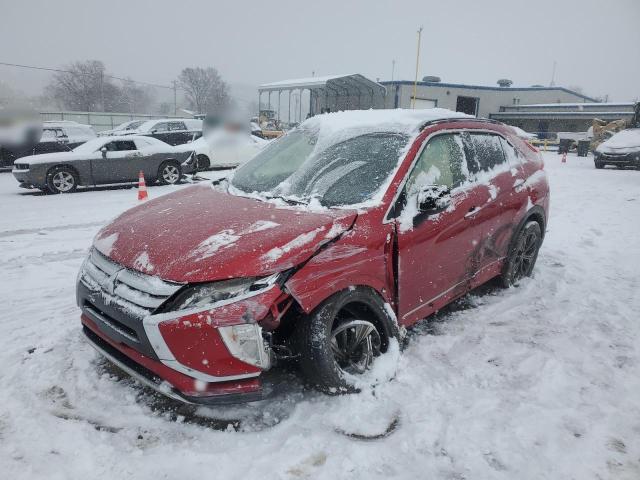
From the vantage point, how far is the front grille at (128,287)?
2.27m

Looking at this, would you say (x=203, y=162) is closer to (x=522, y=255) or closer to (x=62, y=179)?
(x=62, y=179)

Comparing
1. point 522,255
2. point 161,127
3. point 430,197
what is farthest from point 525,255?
point 161,127

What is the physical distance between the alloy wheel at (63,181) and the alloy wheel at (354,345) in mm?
9624

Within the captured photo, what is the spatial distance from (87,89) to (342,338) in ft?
222

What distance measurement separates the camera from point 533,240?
4.68 metres

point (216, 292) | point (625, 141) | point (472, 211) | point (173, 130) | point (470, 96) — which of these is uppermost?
point (470, 96)

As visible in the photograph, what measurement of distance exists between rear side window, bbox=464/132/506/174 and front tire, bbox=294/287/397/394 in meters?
1.63

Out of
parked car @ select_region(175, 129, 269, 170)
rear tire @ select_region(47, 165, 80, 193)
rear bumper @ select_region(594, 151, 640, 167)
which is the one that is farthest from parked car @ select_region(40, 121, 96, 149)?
rear bumper @ select_region(594, 151, 640, 167)

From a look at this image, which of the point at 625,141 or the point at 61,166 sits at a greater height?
the point at 625,141

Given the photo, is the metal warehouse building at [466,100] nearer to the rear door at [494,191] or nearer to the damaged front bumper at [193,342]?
the rear door at [494,191]

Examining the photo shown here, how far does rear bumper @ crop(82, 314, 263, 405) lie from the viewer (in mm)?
2275

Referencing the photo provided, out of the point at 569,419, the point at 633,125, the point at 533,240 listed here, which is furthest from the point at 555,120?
the point at 569,419

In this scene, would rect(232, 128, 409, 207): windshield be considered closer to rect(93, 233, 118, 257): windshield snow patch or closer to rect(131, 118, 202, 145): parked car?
rect(93, 233, 118, 257): windshield snow patch

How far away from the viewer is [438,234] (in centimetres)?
316
